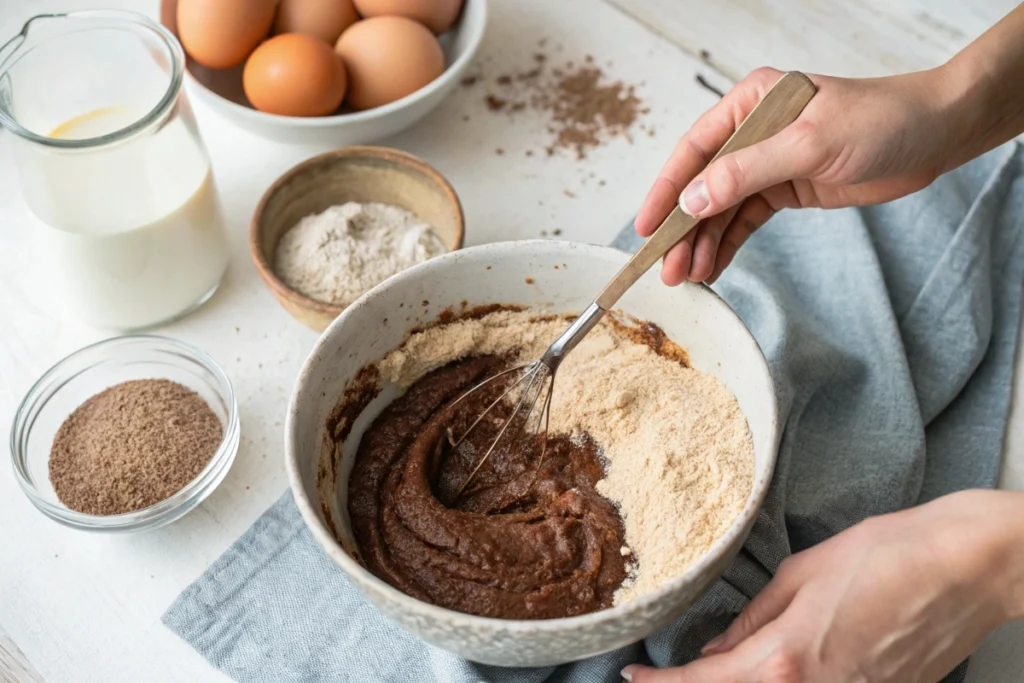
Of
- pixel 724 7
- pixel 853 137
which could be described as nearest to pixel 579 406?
pixel 853 137

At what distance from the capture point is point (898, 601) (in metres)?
0.97

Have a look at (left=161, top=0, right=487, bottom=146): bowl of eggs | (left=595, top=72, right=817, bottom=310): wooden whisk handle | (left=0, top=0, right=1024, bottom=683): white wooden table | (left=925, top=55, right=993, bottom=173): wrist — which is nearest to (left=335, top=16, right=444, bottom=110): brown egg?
(left=161, top=0, right=487, bottom=146): bowl of eggs

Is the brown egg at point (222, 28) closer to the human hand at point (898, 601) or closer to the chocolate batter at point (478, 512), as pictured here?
the chocolate batter at point (478, 512)

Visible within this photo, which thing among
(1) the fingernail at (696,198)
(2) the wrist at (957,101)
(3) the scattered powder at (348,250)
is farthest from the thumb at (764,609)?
(3) the scattered powder at (348,250)

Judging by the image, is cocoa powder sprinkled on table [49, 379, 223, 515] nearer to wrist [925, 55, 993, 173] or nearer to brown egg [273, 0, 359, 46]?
brown egg [273, 0, 359, 46]

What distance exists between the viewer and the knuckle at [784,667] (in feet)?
3.09

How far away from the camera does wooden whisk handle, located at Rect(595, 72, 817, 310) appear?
1106 millimetres

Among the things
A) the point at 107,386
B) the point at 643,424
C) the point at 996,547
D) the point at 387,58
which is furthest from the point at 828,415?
the point at 107,386

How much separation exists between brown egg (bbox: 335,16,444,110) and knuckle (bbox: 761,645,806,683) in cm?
108

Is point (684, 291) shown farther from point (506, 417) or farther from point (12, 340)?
point (12, 340)

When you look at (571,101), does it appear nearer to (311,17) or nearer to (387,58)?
(387,58)

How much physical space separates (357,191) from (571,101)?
1.53 ft

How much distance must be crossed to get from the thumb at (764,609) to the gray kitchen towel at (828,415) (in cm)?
10

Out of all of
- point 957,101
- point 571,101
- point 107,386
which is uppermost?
point 957,101
